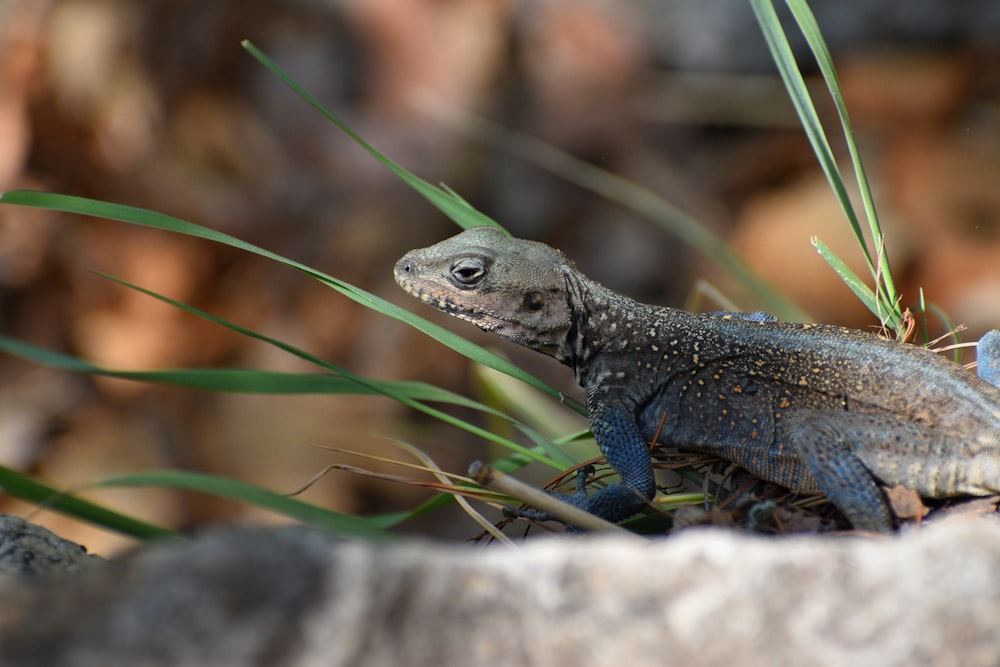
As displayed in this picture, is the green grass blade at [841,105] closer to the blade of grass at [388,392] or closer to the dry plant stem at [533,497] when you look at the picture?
the blade of grass at [388,392]

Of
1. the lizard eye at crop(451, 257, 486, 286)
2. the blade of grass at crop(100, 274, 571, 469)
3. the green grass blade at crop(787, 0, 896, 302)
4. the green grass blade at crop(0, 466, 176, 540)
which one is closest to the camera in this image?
the green grass blade at crop(0, 466, 176, 540)

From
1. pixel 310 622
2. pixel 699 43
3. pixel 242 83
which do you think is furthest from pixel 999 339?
pixel 242 83

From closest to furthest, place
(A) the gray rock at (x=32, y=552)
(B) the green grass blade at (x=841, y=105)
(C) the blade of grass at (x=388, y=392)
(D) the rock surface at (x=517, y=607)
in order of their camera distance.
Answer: (D) the rock surface at (x=517, y=607), (A) the gray rock at (x=32, y=552), (C) the blade of grass at (x=388, y=392), (B) the green grass blade at (x=841, y=105)

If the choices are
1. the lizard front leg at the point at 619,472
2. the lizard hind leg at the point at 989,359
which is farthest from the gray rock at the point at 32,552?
the lizard hind leg at the point at 989,359

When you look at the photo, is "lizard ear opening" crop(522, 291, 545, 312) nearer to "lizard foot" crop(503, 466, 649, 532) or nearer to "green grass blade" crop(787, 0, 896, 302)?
"lizard foot" crop(503, 466, 649, 532)

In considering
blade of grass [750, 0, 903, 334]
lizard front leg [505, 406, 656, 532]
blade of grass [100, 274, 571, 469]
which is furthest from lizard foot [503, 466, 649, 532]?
blade of grass [750, 0, 903, 334]
